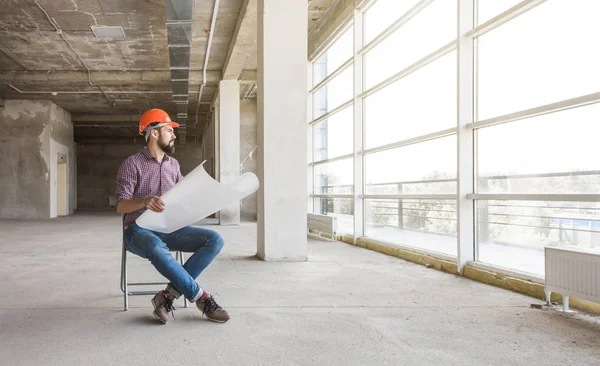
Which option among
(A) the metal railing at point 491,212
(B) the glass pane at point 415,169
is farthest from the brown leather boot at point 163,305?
(B) the glass pane at point 415,169

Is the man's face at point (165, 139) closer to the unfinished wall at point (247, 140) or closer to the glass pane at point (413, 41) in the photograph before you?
the glass pane at point (413, 41)

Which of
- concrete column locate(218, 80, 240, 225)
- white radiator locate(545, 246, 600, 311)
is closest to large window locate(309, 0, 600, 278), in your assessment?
white radiator locate(545, 246, 600, 311)

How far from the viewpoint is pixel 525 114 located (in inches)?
161

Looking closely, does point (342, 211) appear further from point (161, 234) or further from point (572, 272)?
point (161, 234)

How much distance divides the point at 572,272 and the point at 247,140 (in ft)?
41.1

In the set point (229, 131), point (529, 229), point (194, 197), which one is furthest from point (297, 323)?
point (229, 131)

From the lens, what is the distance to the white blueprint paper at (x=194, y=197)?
2.62 meters

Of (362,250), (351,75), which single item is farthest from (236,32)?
(362,250)

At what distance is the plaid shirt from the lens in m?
3.02

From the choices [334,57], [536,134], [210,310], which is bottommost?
[210,310]

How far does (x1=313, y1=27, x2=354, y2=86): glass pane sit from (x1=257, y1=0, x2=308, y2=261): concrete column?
232 centimetres

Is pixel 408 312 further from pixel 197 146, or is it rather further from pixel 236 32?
pixel 197 146

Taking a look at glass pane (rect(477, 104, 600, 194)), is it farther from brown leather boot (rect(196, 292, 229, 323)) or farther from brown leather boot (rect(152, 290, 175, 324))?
brown leather boot (rect(152, 290, 175, 324))

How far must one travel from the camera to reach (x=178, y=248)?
315 centimetres
